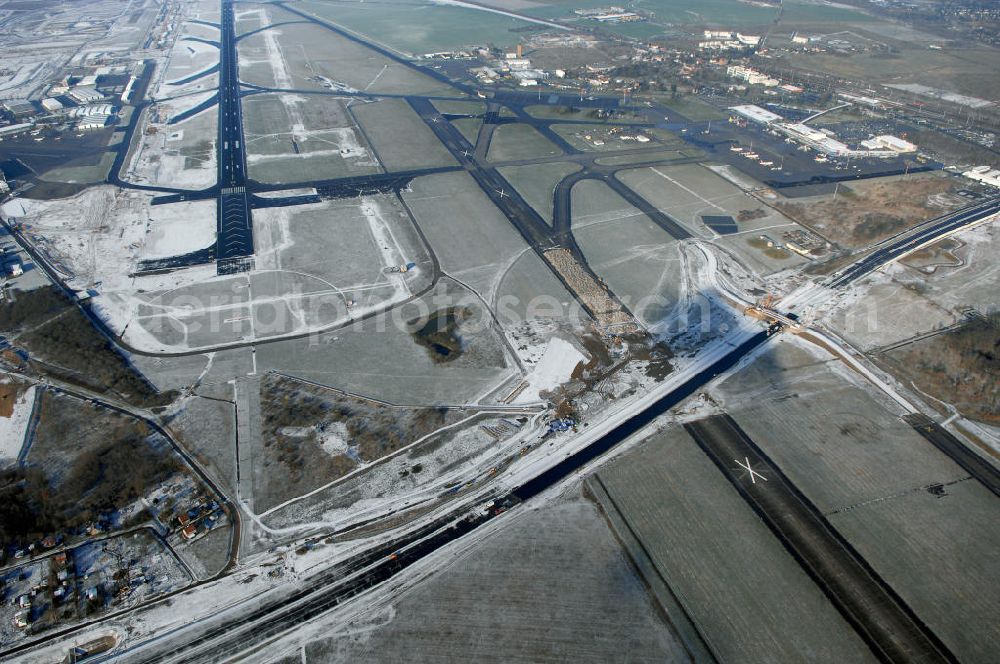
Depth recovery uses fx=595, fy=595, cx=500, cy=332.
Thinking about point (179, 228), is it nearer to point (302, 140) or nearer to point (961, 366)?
point (302, 140)

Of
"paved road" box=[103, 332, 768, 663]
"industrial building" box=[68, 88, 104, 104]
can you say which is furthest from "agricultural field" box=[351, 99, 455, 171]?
"paved road" box=[103, 332, 768, 663]

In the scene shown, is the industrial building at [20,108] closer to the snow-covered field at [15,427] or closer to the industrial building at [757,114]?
the snow-covered field at [15,427]

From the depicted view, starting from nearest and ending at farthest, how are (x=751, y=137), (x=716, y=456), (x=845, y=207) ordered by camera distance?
(x=716, y=456) → (x=845, y=207) → (x=751, y=137)

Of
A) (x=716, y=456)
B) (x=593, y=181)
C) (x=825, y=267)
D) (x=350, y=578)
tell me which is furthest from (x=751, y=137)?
(x=350, y=578)

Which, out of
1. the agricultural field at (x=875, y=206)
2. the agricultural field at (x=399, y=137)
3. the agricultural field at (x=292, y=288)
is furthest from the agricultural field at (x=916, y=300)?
the agricultural field at (x=399, y=137)

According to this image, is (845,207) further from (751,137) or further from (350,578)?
(350,578)

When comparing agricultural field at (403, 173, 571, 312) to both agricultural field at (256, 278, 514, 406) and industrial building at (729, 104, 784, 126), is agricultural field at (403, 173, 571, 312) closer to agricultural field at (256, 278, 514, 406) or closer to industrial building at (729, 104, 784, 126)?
agricultural field at (256, 278, 514, 406)
